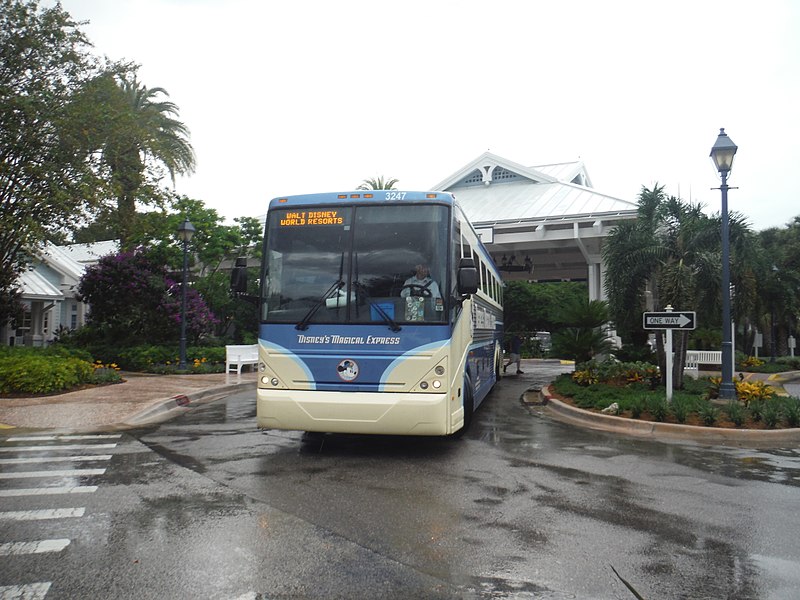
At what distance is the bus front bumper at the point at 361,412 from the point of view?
776 cm

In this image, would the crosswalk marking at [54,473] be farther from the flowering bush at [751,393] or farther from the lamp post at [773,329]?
the lamp post at [773,329]

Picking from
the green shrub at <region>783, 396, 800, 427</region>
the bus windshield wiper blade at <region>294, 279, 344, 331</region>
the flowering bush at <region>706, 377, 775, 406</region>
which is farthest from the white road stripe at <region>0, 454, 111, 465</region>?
the flowering bush at <region>706, 377, 775, 406</region>

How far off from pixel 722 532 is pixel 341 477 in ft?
12.5

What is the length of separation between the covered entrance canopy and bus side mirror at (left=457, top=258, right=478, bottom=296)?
604 inches

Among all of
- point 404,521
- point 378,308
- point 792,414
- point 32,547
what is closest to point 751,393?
point 792,414

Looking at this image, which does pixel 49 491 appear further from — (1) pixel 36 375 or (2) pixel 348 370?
(1) pixel 36 375

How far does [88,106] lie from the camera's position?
16875 mm

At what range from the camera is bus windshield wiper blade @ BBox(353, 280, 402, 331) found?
26.2ft

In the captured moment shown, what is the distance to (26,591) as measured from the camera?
159 inches

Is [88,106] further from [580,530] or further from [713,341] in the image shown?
[713,341]

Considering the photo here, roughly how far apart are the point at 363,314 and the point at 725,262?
848cm

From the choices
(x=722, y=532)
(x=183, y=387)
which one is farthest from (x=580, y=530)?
(x=183, y=387)

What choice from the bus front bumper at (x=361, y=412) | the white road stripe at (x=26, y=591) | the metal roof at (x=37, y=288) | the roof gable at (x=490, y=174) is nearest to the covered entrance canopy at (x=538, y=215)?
the roof gable at (x=490, y=174)

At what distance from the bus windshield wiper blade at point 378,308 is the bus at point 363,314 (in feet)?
0.04
